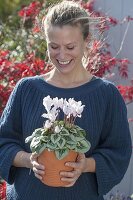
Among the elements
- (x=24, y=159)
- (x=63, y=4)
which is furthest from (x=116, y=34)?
(x=24, y=159)

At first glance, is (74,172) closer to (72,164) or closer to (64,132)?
(72,164)

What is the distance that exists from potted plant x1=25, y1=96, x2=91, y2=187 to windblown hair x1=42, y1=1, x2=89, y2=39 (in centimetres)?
40

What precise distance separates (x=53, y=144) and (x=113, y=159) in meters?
0.42

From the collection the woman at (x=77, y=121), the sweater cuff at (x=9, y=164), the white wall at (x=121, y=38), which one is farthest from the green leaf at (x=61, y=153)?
the white wall at (x=121, y=38)

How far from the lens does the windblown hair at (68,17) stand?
268 centimetres

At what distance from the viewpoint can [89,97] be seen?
9.02 feet

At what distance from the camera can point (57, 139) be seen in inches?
95.0

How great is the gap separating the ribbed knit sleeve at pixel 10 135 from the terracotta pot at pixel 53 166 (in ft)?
0.90

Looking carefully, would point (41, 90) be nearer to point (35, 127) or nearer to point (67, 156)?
point (35, 127)

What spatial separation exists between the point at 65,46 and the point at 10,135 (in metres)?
0.49

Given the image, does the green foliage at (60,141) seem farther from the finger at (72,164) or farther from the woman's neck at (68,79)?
the woman's neck at (68,79)

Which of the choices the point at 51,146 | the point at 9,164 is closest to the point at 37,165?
the point at 51,146

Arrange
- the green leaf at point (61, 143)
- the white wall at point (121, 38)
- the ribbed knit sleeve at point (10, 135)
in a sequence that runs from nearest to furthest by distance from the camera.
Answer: the green leaf at point (61, 143), the ribbed knit sleeve at point (10, 135), the white wall at point (121, 38)

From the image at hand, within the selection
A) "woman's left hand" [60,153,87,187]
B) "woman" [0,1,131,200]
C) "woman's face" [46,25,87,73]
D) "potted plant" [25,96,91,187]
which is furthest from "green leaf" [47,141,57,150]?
"woman's face" [46,25,87,73]
